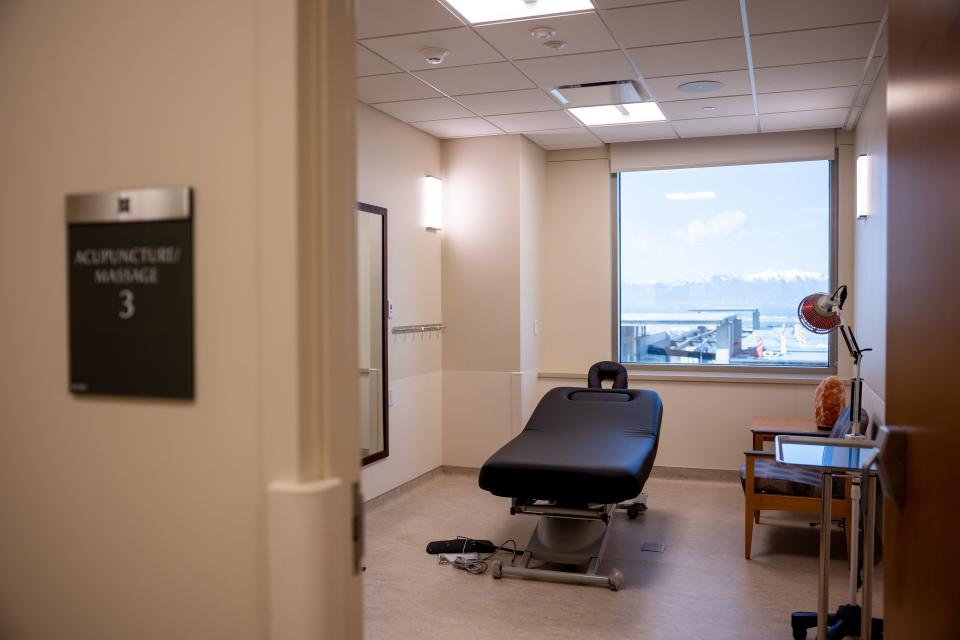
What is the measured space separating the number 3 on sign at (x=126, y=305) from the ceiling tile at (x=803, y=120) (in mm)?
5016

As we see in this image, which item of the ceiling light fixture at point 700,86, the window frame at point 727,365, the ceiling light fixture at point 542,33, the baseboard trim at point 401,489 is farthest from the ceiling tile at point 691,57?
the baseboard trim at point 401,489

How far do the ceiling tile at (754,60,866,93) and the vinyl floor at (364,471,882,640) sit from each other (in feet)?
8.51

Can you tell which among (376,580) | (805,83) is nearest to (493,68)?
(805,83)

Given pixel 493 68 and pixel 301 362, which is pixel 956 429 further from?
pixel 493 68

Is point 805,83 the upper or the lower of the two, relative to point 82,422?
upper

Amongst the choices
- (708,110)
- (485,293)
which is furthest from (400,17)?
(485,293)

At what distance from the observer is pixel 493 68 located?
4.30 metres

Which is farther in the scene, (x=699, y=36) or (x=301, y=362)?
(x=699, y=36)

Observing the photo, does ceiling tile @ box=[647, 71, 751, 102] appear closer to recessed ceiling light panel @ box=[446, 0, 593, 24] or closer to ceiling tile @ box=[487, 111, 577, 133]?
ceiling tile @ box=[487, 111, 577, 133]

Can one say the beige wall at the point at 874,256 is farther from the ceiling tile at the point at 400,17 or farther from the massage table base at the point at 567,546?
the ceiling tile at the point at 400,17

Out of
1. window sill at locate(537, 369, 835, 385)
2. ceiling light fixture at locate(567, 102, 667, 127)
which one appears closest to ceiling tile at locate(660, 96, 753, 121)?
ceiling light fixture at locate(567, 102, 667, 127)

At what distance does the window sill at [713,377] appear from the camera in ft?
19.1

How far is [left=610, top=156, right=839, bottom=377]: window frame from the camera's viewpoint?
5883mm

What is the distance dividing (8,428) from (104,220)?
0.40 metres
